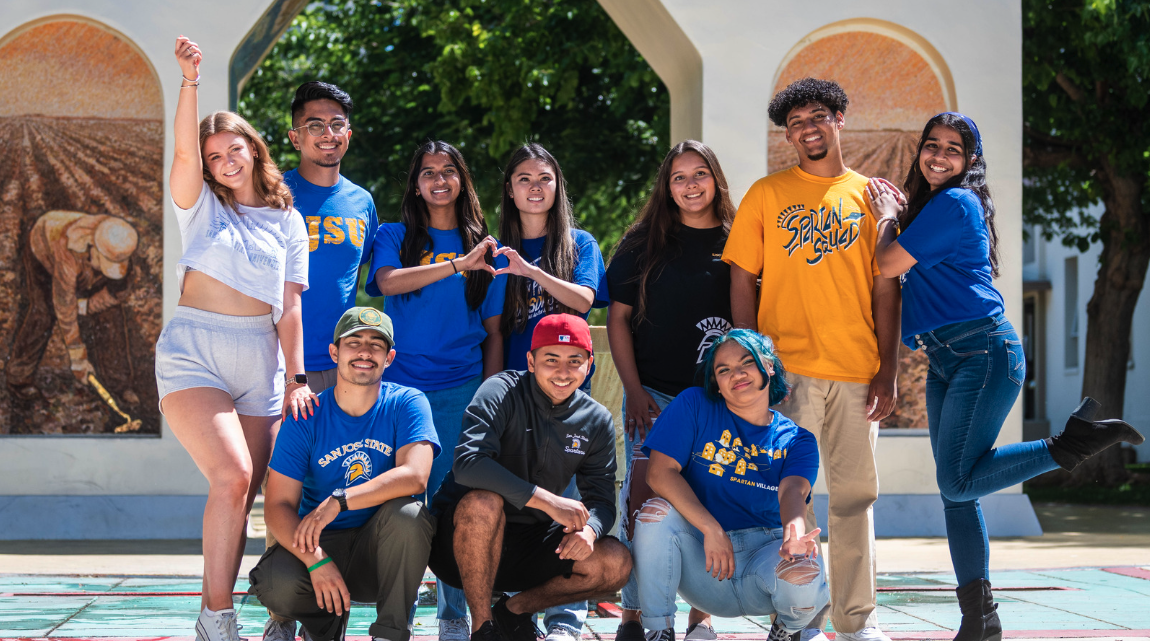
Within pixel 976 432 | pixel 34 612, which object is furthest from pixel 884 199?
pixel 34 612

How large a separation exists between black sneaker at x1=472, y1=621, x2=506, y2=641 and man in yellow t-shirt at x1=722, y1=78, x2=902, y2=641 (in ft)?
4.15

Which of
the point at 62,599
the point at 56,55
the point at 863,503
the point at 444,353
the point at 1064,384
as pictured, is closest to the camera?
the point at 863,503

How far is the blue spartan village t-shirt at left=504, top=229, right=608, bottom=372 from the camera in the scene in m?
4.59

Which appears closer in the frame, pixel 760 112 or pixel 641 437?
pixel 641 437

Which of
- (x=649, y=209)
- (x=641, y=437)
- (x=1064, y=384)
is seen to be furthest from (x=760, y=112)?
(x=1064, y=384)

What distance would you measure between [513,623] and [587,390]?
0.99 meters

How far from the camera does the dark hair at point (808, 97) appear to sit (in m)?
4.32

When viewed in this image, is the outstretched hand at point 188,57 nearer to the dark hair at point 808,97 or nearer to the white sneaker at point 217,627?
the white sneaker at point 217,627

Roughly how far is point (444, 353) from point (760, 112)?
4971 millimetres

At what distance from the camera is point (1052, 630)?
4.64 metres

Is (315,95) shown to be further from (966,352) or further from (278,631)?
(966,352)

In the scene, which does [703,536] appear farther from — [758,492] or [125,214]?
[125,214]

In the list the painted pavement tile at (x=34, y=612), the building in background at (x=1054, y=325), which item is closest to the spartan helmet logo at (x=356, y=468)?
the painted pavement tile at (x=34, y=612)

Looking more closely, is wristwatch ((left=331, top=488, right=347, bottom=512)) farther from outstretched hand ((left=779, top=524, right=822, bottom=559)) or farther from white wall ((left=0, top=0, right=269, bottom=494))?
white wall ((left=0, top=0, right=269, bottom=494))
